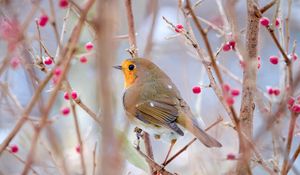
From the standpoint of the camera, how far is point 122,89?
152 inches

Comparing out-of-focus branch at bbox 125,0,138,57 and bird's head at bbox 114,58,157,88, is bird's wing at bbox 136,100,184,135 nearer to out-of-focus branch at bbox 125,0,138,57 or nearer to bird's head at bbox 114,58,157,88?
bird's head at bbox 114,58,157,88

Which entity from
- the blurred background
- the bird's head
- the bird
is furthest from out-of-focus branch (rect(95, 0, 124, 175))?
the bird's head

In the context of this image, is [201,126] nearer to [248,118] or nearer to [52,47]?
[248,118]

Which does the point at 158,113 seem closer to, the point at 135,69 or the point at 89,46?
the point at 135,69

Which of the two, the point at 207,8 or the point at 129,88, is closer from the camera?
the point at 129,88

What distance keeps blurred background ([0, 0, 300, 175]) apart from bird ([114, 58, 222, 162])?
0.33ft

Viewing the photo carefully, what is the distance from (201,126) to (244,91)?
93 cm

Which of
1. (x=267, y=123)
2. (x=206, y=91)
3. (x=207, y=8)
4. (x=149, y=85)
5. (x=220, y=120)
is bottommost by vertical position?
(x=267, y=123)

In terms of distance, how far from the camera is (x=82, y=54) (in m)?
2.49

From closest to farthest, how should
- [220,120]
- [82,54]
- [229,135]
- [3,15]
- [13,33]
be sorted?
[13,33], [3,15], [220,120], [82,54], [229,135]

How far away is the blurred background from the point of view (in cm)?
179

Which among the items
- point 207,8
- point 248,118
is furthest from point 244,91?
point 207,8

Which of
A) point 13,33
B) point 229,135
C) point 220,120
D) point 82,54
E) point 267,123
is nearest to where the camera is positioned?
point 267,123

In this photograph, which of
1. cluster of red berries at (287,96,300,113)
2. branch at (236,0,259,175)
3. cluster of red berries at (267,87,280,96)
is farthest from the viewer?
cluster of red berries at (267,87,280,96)
